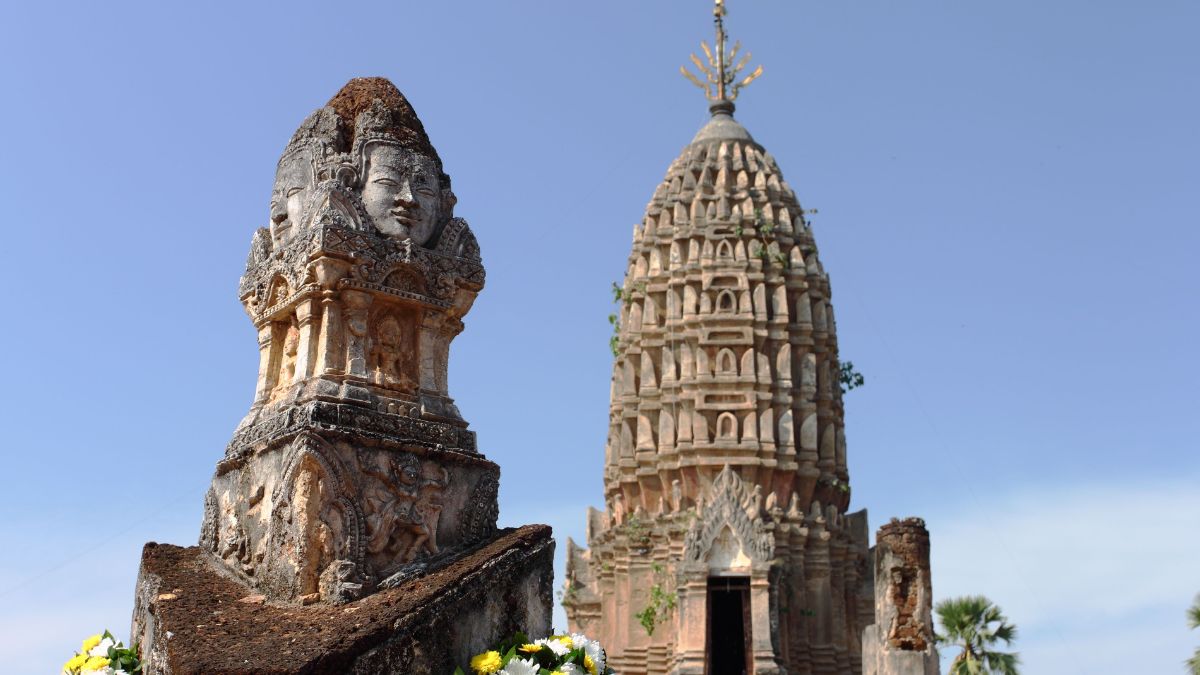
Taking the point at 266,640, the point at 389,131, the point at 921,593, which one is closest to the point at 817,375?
the point at 921,593

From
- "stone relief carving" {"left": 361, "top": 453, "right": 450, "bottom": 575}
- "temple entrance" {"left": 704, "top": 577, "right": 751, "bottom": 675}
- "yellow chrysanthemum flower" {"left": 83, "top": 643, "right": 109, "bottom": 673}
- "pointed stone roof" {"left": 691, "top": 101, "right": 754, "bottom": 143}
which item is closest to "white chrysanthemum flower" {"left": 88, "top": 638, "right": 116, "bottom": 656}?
"yellow chrysanthemum flower" {"left": 83, "top": 643, "right": 109, "bottom": 673}

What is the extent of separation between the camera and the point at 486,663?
23.0 feet

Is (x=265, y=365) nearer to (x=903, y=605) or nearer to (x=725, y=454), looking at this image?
(x=903, y=605)

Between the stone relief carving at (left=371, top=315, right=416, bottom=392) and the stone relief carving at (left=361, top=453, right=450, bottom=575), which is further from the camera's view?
the stone relief carving at (left=371, top=315, right=416, bottom=392)

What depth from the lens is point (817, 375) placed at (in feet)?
105

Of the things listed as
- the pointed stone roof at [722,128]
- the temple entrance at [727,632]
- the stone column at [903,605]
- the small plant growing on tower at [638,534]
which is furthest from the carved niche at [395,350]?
the pointed stone roof at [722,128]

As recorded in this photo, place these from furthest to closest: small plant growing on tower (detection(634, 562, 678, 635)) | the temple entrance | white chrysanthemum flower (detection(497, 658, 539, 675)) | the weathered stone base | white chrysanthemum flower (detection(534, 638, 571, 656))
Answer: small plant growing on tower (detection(634, 562, 678, 635))
the temple entrance
white chrysanthemum flower (detection(534, 638, 571, 656))
white chrysanthemum flower (detection(497, 658, 539, 675))
the weathered stone base

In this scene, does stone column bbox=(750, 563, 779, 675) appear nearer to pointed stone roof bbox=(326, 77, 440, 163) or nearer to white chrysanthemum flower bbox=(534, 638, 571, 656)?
pointed stone roof bbox=(326, 77, 440, 163)

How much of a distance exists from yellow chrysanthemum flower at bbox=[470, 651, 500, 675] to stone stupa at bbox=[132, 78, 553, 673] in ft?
0.44

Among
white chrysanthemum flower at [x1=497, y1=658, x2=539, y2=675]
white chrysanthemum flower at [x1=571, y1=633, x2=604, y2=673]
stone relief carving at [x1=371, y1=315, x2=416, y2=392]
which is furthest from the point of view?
stone relief carving at [x1=371, y1=315, x2=416, y2=392]

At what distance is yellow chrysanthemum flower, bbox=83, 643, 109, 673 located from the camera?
25.0 ft

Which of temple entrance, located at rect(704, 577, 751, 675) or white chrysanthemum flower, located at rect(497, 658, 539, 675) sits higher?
temple entrance, located at rect(704, 577, 751, 675)

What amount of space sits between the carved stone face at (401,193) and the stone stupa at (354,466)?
1 centimetres

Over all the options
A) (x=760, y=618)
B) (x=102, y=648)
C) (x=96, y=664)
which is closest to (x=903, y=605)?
(x=760, y=618)
